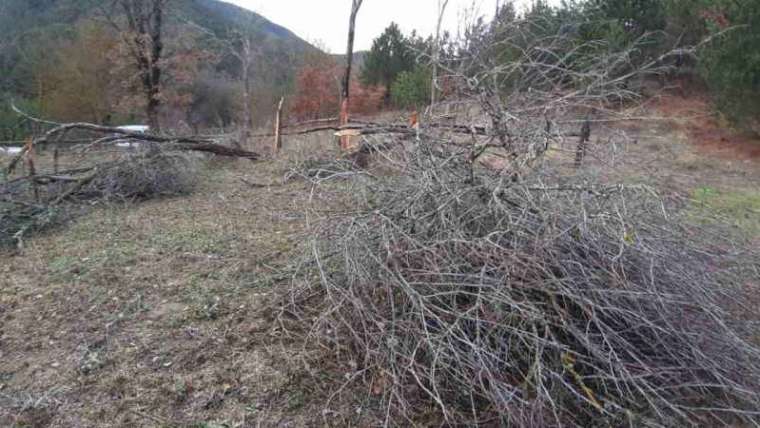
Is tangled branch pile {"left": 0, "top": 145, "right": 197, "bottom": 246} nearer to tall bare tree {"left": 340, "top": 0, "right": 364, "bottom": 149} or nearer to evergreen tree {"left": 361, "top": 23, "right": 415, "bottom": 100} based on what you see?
tall bare tree {"left": 340, "top": 0, "right": 364, "bottom": 149}

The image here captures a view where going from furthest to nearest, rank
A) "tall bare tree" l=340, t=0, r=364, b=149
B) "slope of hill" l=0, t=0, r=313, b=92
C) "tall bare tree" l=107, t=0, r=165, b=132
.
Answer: "slope of hill" l=0, t=0, r=313, b=92, "tall bare tree" l=107, t=0, r=165, b=132, "tall bare tree" l=340, t=0, r=364, b=149

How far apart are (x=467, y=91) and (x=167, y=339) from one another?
6.54ft

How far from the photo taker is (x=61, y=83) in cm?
1666

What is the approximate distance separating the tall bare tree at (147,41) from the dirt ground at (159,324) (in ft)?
25.5

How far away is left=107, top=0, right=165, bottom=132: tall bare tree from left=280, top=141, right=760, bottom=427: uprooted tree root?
10116 millimetres

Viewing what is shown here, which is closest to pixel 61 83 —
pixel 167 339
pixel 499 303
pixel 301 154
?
pixel 301 154

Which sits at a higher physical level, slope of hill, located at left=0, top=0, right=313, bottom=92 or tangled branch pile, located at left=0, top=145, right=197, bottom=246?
slope of hill, located at left=0, top=0, right=313, bottom=92

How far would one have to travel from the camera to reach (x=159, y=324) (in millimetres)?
2520

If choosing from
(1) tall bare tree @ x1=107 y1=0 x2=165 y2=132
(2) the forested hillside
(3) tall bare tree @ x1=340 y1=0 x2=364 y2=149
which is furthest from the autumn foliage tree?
(3) tall bare tree @ x1=340 y1=0 x2=364 y2=149

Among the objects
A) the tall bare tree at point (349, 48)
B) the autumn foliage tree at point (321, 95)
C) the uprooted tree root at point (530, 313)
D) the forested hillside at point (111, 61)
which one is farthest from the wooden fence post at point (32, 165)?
the autumn foliage tree at point (321, 95)

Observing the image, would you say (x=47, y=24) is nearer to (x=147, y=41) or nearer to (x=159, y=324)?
(x=147, y=41)

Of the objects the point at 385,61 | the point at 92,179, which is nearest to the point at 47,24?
the point at 385,61

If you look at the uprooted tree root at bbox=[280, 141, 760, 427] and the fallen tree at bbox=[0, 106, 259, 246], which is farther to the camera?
the fallen tree at bbox=[0, 106, 259, 246]

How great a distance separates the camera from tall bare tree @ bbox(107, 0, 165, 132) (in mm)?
10891
